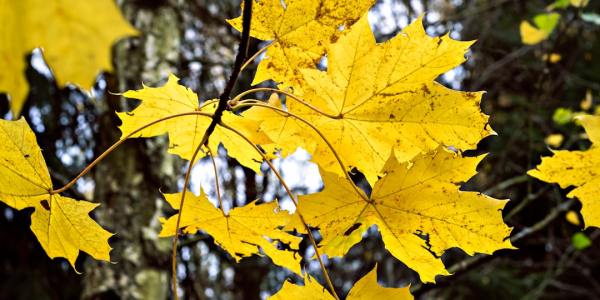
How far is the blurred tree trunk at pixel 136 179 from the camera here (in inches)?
69.1

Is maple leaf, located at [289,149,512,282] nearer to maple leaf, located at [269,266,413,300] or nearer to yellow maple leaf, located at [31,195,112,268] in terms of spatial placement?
maple leaf, located at [269,266,413,300]

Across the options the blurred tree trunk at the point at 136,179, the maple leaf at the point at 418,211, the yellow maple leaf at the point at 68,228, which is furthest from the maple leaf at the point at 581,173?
the blurred tree trunk at the point at 136,179

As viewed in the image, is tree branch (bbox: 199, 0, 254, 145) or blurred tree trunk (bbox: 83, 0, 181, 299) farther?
blurred tree trunk (bbox: 83, 0, 181, 299)

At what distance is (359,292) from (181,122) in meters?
0.42

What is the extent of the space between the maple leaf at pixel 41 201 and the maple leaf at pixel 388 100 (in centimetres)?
30

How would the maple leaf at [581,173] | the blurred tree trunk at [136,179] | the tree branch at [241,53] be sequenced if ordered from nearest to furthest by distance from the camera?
the tree branch at [241,53] < the maple leaf at [581,173] < the blurred tree trunk at [136,179]

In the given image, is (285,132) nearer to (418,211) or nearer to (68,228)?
(418,211)

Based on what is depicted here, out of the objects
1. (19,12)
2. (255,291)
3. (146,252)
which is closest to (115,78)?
(146,252)

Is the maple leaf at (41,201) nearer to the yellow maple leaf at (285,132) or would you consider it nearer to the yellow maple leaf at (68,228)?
the yellow maple leaf at (68,228)

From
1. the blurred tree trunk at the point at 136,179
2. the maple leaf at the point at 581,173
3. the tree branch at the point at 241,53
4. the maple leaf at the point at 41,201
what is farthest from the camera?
the blurred tree trunk at the point at 136,179

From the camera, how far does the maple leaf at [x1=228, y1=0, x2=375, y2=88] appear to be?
0.72 meters

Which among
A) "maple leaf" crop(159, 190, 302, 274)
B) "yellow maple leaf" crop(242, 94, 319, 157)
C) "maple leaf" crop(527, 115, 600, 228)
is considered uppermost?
"yellow maple leaf" crop(242, 94, 319, 157)

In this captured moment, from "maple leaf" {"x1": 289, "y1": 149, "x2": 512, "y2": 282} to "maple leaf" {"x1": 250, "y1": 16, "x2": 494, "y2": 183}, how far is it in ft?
0.11

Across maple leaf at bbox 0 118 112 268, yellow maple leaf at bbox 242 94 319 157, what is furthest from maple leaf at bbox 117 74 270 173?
maple leaf at bbox 0 118 112 268
